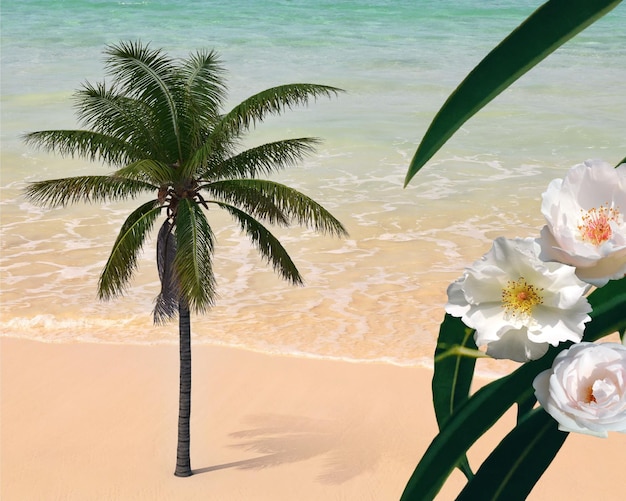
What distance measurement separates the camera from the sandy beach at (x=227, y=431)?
13.3 m

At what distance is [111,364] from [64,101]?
27.6 meters

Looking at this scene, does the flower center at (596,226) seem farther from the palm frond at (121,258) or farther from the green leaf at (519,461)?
the palm frond at (121,258)

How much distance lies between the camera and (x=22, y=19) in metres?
64.1

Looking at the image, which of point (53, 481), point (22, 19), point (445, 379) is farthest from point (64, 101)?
point (445, 379)

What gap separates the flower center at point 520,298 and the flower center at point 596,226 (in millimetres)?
96

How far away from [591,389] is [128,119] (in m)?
11.0

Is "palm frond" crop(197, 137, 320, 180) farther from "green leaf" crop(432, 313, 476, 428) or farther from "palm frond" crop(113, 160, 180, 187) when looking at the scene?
"green leaf" crop(432, 313, 476, 428)

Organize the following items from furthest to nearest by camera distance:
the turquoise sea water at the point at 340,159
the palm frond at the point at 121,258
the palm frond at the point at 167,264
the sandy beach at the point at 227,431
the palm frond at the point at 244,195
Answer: the turquoise sea water at the point at 340,159 < the sandy beach at the point at 227,431 < the palm frond at the point at 167,264 < the palm frond at the point at 244,195 < the palm frond at the point at 121,258

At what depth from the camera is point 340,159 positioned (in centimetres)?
3347

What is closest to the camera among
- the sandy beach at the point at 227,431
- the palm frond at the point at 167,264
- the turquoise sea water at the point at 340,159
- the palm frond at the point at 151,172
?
the palm frond at the point at 151,172

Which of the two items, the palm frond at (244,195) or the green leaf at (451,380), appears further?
the palm frond at (244,195)

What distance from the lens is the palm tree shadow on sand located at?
13.8 meters

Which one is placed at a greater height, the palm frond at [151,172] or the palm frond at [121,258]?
the palm frond at [151,172]

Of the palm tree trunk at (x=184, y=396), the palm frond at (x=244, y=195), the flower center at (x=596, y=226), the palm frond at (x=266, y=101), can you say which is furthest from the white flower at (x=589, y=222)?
the palm tree trunk at (x=184, y=396)
